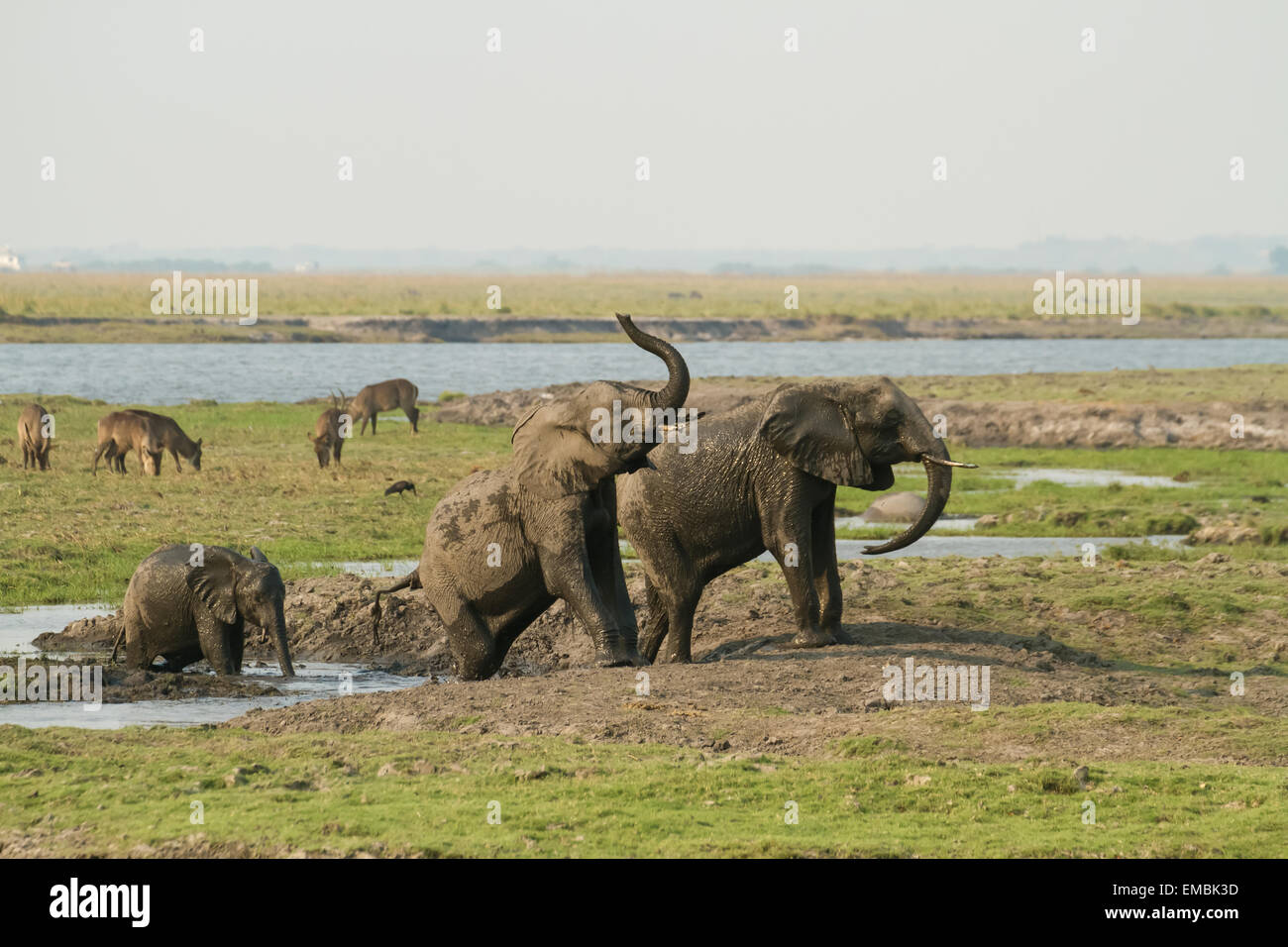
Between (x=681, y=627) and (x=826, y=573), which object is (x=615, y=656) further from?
(x=826, y=573)

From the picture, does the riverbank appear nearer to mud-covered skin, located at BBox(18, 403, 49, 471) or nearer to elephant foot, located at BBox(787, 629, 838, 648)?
elephant foot, located at BBox(787, 629, 838, 648)

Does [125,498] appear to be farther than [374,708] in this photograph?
Yes

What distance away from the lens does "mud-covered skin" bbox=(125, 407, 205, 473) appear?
28859mm

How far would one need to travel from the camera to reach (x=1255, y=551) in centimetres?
2177

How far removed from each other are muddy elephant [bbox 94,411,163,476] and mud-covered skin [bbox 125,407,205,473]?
0.07m

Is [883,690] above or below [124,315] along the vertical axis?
below

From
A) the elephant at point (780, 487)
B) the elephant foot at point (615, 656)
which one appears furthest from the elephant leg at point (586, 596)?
the elephant at point (780, 487)

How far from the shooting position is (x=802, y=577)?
45.5ft

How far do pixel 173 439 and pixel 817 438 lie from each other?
17.9m

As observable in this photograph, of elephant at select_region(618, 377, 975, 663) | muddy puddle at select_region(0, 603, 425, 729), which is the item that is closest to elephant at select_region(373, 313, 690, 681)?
elephant at select_region(618, 377, 975, 663)

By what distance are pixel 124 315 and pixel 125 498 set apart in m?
71.2

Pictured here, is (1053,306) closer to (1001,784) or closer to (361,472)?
(361,472)

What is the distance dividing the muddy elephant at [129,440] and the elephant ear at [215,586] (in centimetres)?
1490
